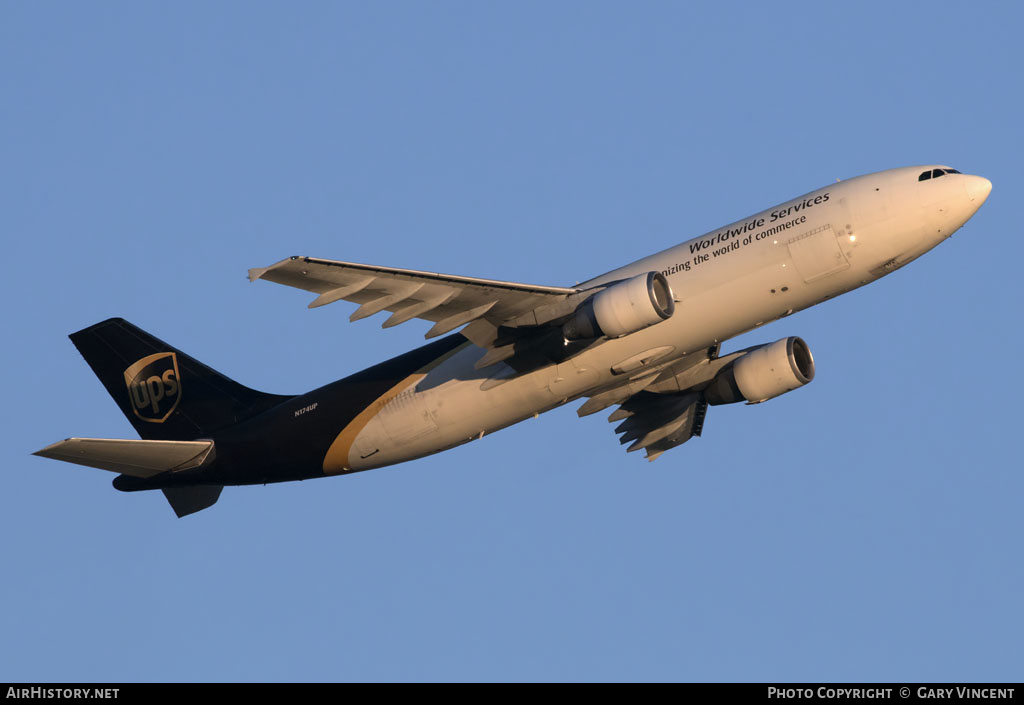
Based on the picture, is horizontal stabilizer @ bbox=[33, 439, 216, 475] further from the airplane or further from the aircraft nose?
the aircraft nose

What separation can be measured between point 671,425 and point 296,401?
1422 cm

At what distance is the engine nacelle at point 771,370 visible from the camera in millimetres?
49781

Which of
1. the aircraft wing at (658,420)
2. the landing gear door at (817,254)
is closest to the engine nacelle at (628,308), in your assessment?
the landing gear door at (817,254)

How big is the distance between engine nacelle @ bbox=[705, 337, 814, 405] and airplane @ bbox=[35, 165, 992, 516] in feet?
0.17

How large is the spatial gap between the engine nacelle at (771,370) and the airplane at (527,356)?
52 mm

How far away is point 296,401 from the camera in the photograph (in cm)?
4994

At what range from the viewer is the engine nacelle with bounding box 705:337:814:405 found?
49781mm

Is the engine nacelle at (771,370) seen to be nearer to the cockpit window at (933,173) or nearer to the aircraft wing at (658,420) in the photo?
the aircraft wing at (658,420)

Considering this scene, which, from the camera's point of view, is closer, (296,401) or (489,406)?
(489,406)
